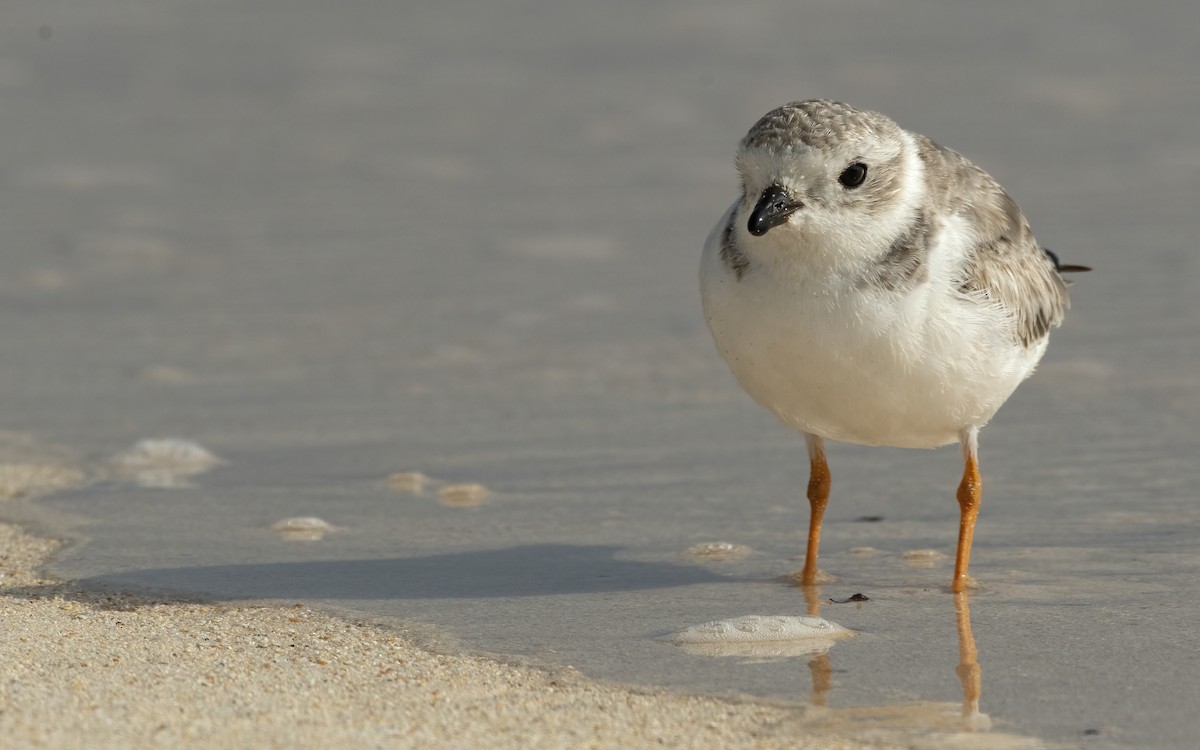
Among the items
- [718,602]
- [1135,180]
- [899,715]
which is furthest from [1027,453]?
[1135,180]

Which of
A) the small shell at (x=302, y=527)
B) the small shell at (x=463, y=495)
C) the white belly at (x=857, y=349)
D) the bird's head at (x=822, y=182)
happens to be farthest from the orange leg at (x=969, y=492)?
the small shell at (x=302, y=527)

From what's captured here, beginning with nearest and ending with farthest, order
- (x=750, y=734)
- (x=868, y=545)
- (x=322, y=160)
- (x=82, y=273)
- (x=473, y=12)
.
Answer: (x=750, y=734) < (x=868, y=545) < (x=82, y=273) < (x=322, y=160) < (x=473, y=12)

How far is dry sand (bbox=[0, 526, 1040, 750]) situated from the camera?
3.91m

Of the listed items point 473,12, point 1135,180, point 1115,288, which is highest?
point 473,12

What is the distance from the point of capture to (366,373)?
855 cm

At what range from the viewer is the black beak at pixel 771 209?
5.00 meters

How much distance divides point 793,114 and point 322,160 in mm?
8146

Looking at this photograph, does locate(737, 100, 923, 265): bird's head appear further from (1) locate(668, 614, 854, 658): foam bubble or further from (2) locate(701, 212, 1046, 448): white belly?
(1) locate(668, 614, 854, 658): foam bubble

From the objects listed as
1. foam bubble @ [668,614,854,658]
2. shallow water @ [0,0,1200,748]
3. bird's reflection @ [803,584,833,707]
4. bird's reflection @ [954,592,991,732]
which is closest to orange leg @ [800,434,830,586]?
shallow water @ [0,0,1200,748]

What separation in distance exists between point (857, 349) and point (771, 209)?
0.51m

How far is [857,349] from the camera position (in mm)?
5203

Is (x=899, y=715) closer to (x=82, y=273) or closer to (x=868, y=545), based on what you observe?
(x=868, y=545)

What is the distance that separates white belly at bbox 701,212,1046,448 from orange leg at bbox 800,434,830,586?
1.48 feet

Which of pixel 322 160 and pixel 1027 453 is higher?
pixel 322 160
